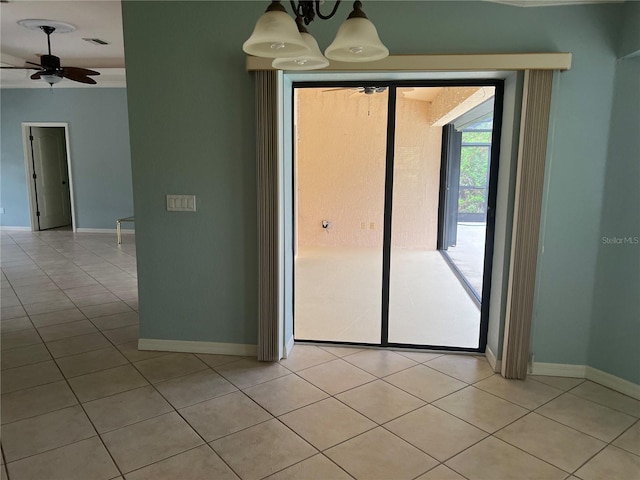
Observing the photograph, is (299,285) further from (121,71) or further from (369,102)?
(121,71)

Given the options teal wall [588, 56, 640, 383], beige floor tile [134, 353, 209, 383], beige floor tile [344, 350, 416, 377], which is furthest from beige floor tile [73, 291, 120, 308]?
teal wall [588, 56, 640, 383]

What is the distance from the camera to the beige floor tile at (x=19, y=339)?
143 inches

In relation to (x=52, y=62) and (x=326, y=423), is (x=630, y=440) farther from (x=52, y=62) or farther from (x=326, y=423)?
(x=52, y=62)

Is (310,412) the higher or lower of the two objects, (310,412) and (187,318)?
the lower

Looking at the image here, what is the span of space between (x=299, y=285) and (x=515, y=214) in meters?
2.82

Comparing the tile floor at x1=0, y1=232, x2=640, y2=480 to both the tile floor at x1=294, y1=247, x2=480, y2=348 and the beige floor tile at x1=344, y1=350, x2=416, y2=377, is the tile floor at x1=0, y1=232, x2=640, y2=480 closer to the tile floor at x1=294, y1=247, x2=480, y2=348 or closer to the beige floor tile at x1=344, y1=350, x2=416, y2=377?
the beige floor tile at x1=344, y1=350, x2=416, y2=377

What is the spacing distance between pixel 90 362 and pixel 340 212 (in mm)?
2569

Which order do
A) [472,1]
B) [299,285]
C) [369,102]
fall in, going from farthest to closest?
[299,285] < [369,102] < [472,1]

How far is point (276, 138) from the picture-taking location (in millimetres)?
3068

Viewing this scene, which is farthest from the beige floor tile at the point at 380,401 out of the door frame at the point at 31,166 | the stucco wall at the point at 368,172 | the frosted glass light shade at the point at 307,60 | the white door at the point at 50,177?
the white door at the point at 50,177

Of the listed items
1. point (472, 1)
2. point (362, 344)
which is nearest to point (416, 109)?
point (472, 1)

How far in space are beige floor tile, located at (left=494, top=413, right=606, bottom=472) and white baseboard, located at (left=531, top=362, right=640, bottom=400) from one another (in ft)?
2.05

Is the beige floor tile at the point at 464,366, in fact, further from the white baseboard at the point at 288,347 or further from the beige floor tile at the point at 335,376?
the white baseboard at the point at 288,347

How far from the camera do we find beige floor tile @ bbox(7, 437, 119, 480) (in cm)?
209
